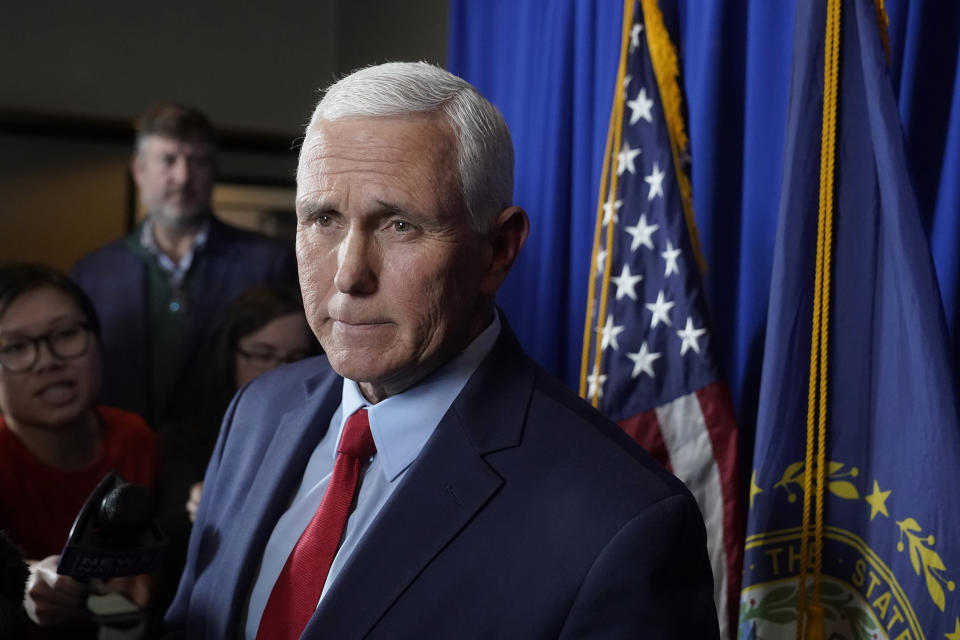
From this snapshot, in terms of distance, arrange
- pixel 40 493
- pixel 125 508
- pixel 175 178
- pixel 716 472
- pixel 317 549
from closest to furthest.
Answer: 1. pixel 317 549
2. pixel 125 508
3. pixel 716 472
4. pixel 40 493
5. pixel 175 178

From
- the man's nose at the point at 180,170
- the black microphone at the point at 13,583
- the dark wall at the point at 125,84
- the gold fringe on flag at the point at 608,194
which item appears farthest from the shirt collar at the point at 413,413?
the dark wall at the point at 125,84

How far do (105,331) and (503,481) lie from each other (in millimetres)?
2356

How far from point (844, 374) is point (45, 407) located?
168 cm

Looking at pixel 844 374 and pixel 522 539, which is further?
pixel 844 374

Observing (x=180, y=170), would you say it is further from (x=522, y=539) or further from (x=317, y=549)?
(x=522, y=539)

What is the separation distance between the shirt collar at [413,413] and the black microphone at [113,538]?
386mm

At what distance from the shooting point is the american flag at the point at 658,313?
1899 millimetres

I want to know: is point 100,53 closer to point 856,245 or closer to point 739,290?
point 739,290

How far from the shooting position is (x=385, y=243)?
48.7 inches

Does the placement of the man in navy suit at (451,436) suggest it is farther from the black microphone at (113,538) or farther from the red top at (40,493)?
the red top at (40,493)

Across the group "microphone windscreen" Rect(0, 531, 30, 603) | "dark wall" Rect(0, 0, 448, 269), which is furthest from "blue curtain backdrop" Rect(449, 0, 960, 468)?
"dark wall" Rect(0, 0, 448, 269)

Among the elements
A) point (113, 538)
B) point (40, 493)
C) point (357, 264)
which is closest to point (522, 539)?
point (357, 264)

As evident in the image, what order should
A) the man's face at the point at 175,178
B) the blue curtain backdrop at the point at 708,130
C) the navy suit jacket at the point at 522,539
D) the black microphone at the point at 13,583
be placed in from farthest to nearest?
the man's face at the point at 175,178 < the blue curtain backdrop at the point at 708,130 < the black microphone at the point at 13,583 < the navy suit jacket at the point at 522,539

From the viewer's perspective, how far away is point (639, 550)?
1.13 meters
